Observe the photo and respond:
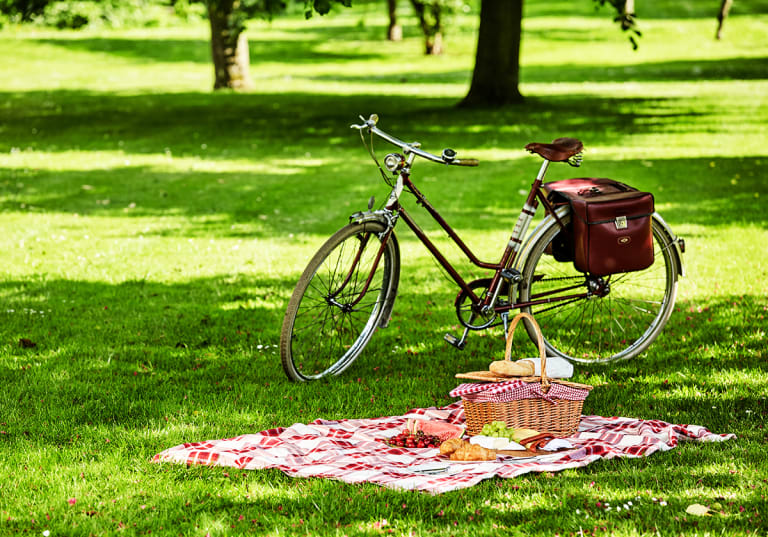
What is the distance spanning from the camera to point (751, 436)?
430 centimetres

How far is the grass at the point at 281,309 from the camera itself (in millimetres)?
3627

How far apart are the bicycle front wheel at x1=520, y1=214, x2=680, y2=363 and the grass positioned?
228mm

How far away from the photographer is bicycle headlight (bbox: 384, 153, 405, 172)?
195 inches

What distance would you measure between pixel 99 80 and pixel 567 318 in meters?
27.7

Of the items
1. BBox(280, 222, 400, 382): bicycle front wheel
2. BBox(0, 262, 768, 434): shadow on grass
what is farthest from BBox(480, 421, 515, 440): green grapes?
BBox(280, 222, 400, 382): bicycle front wheel

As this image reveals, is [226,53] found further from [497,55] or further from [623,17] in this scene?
[623,17]

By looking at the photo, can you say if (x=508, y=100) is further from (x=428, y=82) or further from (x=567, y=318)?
(x=567, y=318)

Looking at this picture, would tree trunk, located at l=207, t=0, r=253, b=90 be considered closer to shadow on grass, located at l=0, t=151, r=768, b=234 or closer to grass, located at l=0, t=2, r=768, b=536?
grass, located at l=0, t=2, r=768, b=536

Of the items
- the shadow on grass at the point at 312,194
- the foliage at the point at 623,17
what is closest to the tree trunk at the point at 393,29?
the foliage at the point at 623,17

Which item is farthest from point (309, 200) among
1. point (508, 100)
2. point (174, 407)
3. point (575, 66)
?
point (575, 66)

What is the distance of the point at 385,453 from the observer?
418cm

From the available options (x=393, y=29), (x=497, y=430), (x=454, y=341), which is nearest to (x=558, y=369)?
(x=497, y=430)

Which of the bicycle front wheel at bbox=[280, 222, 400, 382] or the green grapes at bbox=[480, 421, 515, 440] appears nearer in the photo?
the green grapes at bbox=[480, 421, 515, 440]

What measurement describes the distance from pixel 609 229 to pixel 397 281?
1.36 m
